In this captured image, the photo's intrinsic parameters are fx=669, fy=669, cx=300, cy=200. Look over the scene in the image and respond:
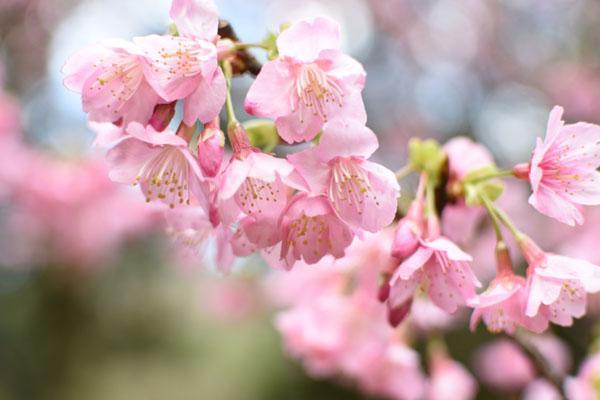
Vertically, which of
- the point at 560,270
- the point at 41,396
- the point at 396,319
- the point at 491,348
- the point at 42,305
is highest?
the point at 560,270

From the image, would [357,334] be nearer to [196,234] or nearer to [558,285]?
[196,234]

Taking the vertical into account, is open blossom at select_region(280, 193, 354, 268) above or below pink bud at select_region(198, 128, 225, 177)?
below

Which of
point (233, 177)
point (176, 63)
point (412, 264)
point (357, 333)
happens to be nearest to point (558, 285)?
point (412, 264)

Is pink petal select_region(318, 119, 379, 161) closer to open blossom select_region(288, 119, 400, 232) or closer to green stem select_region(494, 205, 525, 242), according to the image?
open blossom select_region(288, 119, 400, 232)

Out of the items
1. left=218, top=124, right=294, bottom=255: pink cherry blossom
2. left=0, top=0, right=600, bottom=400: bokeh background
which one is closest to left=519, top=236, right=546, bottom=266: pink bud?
left=218, top=124, right=294, bottom=255: pink cherry blossom

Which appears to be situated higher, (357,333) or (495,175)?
(495,175)

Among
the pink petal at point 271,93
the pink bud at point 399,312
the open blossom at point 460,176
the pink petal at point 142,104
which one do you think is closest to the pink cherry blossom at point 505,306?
the pink bud at point 399,312

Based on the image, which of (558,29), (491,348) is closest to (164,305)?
(491,348)

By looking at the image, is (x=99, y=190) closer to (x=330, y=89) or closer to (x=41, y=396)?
(x=41, y=396)
